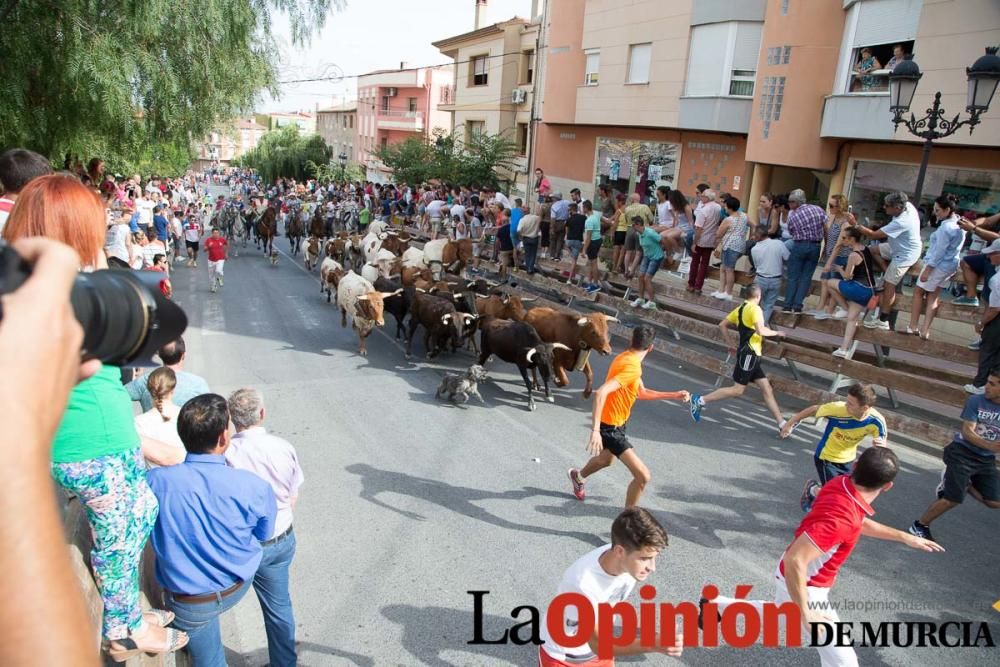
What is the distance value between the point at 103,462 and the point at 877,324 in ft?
34.4

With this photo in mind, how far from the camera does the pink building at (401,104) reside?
5047 centimetres

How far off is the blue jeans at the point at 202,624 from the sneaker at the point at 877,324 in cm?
952

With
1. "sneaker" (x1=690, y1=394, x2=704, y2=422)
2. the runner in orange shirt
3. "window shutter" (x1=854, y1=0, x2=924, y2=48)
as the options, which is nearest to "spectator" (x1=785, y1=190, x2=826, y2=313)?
"sneaker" (x1=690, y1=394, x2=704, y2=422)

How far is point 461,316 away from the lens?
38.9 feet

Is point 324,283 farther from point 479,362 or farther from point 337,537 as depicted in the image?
point 337,537

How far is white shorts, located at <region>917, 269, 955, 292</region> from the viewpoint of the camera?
9430 millimetres

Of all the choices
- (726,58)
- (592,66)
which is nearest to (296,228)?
(592,66)

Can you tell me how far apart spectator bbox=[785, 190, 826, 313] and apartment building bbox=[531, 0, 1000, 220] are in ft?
15.7

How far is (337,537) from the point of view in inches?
237

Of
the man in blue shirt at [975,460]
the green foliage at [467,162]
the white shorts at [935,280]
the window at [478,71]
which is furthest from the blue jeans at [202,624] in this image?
the window at [478,71]

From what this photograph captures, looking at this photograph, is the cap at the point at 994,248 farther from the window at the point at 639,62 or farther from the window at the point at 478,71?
the window at the point at 478,71

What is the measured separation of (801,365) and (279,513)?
977 centimetres

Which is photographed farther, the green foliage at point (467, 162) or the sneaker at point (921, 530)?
the green foliage at point (467, 162)

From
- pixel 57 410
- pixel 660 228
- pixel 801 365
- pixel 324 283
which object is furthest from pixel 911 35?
pixel 57 410
